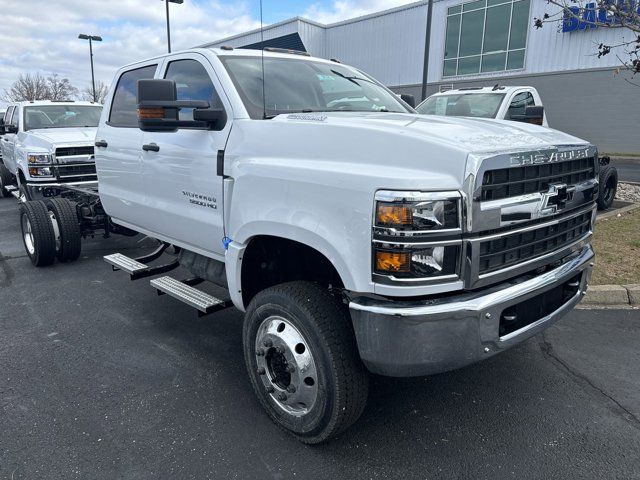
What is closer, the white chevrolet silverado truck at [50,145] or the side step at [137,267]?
the side step at [137,267]

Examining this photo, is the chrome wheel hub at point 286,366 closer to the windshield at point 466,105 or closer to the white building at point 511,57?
the windshield at point 466,105

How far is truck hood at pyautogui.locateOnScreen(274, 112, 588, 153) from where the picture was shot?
2.29 metres

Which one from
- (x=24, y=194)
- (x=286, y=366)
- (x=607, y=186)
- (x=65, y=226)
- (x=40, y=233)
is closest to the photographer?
(x=286, y=366)

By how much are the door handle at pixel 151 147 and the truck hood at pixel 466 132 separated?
1.29 meters

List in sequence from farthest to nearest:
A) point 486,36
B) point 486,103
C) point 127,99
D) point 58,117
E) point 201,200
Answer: point 486,36
point 58,117
point 486,103
point 127,99
point 201,200

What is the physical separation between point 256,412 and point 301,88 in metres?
2.20

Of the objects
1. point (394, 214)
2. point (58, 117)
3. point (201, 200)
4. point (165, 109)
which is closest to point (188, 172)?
point (201, 200)

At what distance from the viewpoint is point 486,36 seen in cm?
2572

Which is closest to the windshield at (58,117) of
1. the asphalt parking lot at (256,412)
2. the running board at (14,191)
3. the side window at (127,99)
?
the running board at (14,191)

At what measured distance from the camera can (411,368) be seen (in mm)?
2244

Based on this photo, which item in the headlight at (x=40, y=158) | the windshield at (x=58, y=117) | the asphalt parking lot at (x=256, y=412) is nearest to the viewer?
the asphalt parking lot at (x=256, y=412)

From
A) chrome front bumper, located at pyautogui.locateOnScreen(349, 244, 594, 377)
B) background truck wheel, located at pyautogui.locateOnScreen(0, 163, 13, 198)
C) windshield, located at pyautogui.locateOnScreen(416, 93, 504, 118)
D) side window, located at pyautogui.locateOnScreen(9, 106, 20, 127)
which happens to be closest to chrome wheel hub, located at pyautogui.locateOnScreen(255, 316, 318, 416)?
chrome front bumper, located at pyautogui.locateOnScreen(349, 244, 594, 377)

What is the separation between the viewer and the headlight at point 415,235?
6.86 feet

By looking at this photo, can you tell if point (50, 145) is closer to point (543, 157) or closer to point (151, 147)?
point (151, 147)
